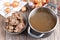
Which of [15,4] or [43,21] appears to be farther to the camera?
[15,4]

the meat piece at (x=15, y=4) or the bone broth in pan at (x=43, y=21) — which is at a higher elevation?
the meat piece at (x=15, y=4)

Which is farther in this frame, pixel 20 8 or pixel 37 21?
pixel 20 8

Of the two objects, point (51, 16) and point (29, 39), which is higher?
point (51, 16)

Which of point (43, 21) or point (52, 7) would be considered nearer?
point (43, 21)

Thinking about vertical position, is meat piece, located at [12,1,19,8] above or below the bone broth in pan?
above

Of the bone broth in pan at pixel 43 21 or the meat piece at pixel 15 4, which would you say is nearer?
the bone broth in pan at pixel 43 21

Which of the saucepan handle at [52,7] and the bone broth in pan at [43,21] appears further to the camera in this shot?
the saucepan handle at [52,7]

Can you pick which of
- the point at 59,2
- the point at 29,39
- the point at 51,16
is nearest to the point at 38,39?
the point at 29,39

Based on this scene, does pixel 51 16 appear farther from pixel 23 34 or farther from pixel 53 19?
pixel 23 34
